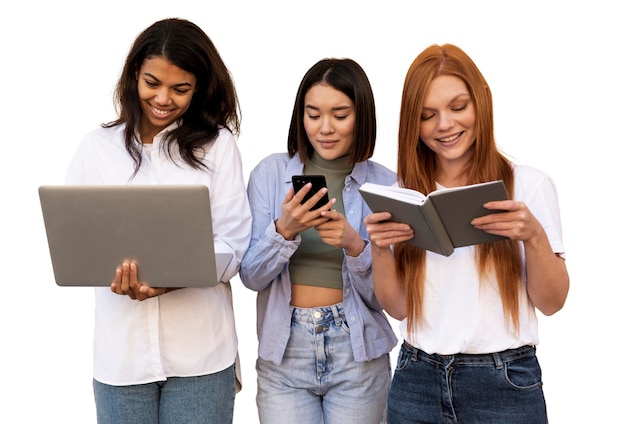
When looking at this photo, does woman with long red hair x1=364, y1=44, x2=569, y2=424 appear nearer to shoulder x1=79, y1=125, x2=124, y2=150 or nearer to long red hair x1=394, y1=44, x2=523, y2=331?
long red hair x1=394, y1=44, x2=523, y2=331

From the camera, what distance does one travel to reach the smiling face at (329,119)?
3271 mm

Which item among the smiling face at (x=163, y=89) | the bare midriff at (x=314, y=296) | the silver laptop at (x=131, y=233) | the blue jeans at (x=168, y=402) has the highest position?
the smiling face at (x=163, y=89)

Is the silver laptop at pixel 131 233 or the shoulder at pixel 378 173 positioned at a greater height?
the shoulder at pixel 378 173

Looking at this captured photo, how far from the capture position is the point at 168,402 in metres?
3.08

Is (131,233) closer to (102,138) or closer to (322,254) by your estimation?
(102,138)

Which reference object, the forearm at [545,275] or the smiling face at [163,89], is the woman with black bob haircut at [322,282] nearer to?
the smiling face at [163,89]

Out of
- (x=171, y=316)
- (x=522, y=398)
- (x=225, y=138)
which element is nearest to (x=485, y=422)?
(x=522, y=398)

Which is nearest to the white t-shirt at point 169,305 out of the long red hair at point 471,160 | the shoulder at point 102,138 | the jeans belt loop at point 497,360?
the shoulder at point 102,138

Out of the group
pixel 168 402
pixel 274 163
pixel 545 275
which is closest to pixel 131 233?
pixel 168 402

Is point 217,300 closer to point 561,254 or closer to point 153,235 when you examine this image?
point 153,235

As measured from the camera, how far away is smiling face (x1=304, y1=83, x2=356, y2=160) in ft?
10.7

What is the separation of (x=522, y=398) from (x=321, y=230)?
2.91ft

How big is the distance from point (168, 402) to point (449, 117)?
1342 millimetres

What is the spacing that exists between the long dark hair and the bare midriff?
1.98 ft
